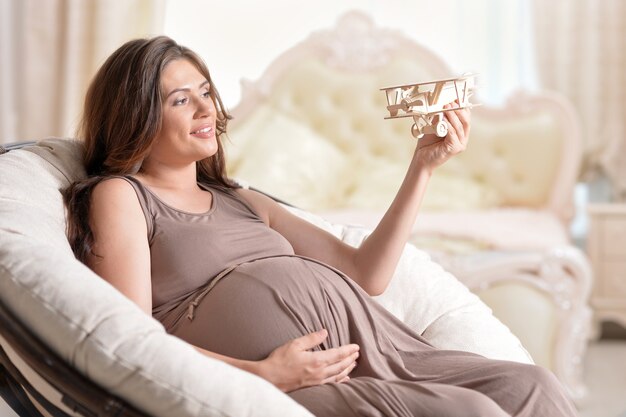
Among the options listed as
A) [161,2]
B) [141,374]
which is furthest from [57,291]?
[161,2]

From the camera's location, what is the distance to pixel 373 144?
13.9 ft

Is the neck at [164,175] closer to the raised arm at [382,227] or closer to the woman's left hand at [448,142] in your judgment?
the raised arm at [382,227]

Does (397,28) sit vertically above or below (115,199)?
above

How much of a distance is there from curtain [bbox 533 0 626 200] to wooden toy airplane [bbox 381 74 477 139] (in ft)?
9.50

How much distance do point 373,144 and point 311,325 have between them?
9.15 ft

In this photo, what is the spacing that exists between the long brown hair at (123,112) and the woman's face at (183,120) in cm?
2

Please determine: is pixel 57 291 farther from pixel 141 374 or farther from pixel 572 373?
pixel 572 373

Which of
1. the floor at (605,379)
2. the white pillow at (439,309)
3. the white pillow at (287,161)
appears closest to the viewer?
the white pillow at (439,309)

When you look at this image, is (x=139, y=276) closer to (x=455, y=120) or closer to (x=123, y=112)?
(x=123, y=112)

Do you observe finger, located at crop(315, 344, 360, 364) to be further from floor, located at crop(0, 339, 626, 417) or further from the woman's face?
floor, located at crop(0, 339, 626, 417)

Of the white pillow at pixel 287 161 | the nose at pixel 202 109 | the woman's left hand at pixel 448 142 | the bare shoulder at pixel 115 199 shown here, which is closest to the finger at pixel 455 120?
the woman's left hand at pixel 448 142

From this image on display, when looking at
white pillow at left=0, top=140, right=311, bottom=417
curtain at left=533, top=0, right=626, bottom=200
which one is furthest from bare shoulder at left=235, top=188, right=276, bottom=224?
curtain at left=533, top=0, right=626, bottom=200

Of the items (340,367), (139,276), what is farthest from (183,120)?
(340,367)

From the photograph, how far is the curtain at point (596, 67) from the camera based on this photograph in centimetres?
430
